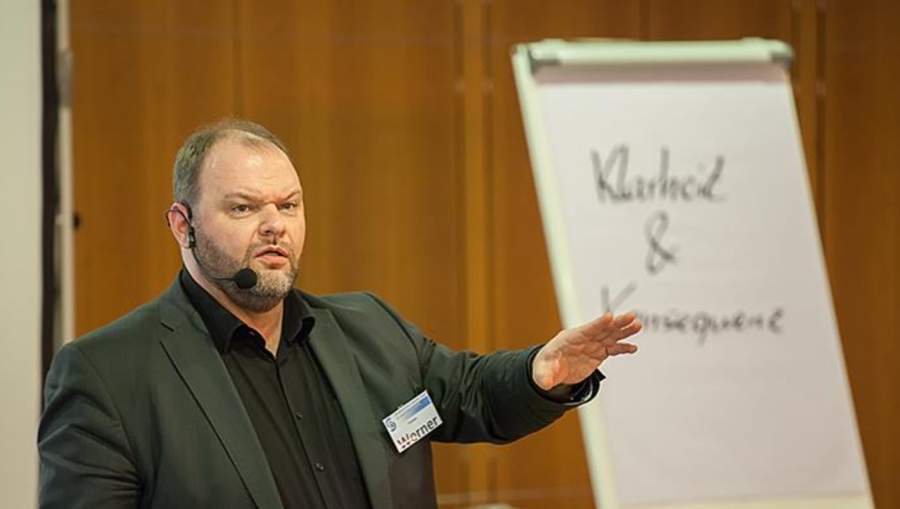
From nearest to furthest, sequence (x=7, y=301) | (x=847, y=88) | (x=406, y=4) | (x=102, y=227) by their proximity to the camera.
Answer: (x=7, y=301) < (x=102, y=227) < (x=406, y=4) < (x=847, y=88)

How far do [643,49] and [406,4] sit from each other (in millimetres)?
1289

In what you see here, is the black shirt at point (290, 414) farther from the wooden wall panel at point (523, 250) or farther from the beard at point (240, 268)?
the wooden wall panel at point (523, 250)

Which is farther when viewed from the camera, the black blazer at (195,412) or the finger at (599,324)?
the finger at (599,324)

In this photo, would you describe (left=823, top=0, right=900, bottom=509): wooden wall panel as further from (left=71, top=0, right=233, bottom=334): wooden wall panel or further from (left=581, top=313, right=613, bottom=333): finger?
(left=581, top=313, right=613, bottom=333): finger

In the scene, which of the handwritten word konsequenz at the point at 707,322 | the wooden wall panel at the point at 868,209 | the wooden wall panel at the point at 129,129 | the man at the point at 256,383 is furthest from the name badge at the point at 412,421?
the wooden wall panel at the point at 868,209

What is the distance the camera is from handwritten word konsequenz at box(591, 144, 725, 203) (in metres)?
3.74

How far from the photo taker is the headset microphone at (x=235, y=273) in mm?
2084

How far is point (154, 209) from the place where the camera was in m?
4.57

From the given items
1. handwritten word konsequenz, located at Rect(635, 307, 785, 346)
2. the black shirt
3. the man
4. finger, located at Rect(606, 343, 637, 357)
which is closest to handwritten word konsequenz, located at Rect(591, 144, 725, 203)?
handwritten word konsequenz, located at Rect(635, 307, 785, 346)

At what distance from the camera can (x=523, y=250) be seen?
4.94 meters

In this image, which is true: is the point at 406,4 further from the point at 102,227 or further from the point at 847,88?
the point at 847,88

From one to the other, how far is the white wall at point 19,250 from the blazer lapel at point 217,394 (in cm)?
146

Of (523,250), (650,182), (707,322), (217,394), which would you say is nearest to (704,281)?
(707,322)

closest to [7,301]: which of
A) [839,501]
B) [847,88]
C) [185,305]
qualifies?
[185,305]
